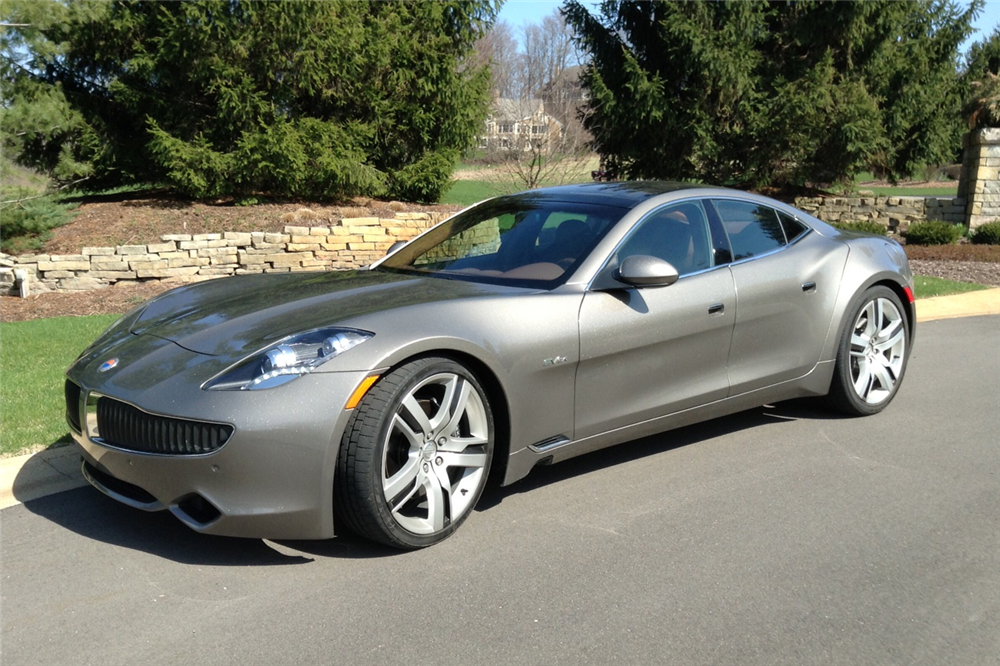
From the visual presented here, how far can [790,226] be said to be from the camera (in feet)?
19.3

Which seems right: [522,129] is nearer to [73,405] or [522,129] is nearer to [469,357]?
[469,357]

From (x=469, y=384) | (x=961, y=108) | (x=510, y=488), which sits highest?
(x=961, y=108)

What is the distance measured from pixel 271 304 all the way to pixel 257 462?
1.10 meters

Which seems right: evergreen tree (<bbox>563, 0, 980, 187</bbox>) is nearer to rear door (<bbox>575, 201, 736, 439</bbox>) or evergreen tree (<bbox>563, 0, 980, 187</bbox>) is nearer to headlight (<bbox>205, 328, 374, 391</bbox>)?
rear door (<bbox>575, 201, 736, 439</bbox>)

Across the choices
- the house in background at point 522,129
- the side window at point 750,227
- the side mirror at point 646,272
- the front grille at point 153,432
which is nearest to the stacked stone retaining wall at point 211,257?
the house in background at point 522,129

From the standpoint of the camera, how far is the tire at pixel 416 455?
3.73 m

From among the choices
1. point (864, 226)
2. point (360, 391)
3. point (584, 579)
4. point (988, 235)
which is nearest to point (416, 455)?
point (360, 391)

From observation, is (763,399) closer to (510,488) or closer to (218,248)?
(510,488)

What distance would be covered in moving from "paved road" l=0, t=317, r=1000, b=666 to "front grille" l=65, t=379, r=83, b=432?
1.55 feet

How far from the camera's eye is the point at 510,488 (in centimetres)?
486

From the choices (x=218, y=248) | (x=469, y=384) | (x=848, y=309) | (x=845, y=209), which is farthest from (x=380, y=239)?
(x=845, y=209)

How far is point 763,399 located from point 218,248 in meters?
8.79

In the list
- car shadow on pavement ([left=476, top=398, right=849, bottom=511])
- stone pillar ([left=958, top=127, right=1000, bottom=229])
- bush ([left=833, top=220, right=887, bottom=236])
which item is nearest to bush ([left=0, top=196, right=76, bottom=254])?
car shadow on pavement ([left=476, top=398, right=849, bottom=511])

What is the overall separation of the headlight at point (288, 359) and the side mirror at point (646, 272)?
1395mm
